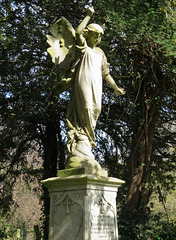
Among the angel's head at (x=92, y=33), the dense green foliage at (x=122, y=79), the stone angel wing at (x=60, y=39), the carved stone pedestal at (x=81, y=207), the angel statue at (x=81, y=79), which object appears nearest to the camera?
the carved stone pedestal at (x=81, y=207)

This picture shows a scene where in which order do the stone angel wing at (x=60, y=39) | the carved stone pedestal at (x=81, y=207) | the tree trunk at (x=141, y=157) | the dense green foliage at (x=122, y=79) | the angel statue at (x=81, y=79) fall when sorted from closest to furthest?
the carved stone pedestal at (x=81, y=207)
the angel statue at (x=81, y=79)
the stone angel wing at (x=60, y=39)
the dense green foliage at (x=122, y=79)
the tree trunk at (x=141, y=157)

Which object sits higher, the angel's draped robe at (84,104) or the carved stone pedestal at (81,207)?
the angel's draped robe at (84,104)

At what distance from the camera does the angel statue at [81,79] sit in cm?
393

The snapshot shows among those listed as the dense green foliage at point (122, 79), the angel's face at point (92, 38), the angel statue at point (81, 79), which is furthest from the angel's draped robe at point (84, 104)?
the dense green foliage at point (122, 79)

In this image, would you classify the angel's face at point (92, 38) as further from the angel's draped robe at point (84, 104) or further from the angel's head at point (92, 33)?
the angel's draped robe at point (84, 104)

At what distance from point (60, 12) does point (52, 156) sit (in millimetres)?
4396

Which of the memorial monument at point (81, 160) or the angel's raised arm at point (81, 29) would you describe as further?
the angel's raised arm at point (81, 29)

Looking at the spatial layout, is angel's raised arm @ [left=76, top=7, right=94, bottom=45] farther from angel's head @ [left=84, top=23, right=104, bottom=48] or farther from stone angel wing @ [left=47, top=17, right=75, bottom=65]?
stone angel wing @ [left=47, top=17, right=75, bottom=65]

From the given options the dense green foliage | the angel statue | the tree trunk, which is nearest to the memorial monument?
the angel statue

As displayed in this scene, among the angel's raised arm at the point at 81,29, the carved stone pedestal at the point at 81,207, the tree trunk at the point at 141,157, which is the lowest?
the carved stone pedestal at the point at 81,207

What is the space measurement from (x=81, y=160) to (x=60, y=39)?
186 centimetres

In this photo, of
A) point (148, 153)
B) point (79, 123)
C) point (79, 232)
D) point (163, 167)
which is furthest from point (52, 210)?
point (163, 167)

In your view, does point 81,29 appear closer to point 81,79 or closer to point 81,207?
point 81,79

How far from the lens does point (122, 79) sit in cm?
763
